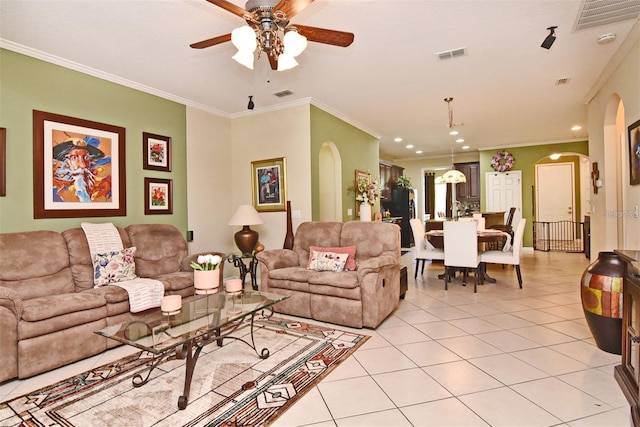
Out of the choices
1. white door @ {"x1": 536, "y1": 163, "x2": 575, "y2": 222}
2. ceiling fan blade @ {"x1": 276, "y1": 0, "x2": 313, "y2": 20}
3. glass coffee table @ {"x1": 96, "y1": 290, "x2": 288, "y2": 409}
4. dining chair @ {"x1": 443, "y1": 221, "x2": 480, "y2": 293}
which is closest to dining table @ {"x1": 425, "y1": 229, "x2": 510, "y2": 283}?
dining chair @ {"x1": 443, "y1": 221, "x2": 480, "y2": 293}

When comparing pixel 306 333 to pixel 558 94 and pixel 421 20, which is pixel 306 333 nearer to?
pixel 421 20

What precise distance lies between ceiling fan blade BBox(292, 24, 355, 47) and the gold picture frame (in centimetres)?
262

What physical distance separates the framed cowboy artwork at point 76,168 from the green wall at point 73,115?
0.06 meters

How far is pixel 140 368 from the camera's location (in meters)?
2.42

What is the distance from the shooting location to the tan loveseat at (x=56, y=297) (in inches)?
90.5

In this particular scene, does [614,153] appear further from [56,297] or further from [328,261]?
[56,297]

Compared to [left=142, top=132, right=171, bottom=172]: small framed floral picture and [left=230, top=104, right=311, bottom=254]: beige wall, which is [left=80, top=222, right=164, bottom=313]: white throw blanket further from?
[left=230, top=104, right=311, bottom=254]: beige wall

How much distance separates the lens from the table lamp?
4.45m

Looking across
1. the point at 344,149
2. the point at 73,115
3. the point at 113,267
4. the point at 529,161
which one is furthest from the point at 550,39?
the point at 529,161

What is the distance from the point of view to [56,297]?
2641mm

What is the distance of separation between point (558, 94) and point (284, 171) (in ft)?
13.3

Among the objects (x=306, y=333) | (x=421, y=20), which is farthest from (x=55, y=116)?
(x=421, y=20)

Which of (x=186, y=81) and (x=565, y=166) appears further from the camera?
(x=565, y=166)

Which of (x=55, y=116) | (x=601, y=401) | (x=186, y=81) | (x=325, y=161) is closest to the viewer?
(x=601, y=401)
